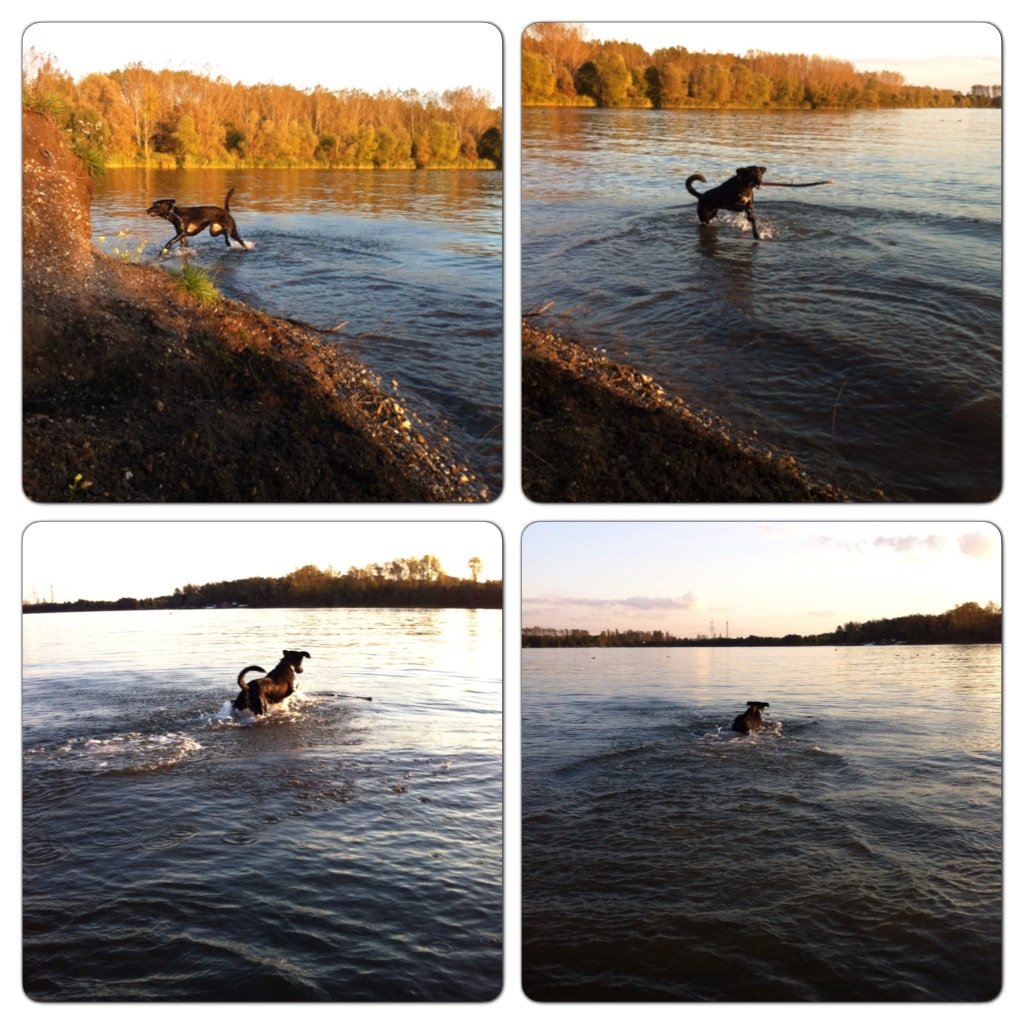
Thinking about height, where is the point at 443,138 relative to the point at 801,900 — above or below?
above

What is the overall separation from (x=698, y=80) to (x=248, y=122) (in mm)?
2365

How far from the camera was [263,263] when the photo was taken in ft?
14.8

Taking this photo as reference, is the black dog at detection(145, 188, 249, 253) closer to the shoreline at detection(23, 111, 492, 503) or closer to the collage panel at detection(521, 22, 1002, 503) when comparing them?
the shoreline at detection(23, 111, 492, 503)

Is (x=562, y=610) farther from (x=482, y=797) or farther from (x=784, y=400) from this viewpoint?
(x=784, y=400)

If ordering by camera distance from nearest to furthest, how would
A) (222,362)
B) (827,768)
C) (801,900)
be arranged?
(801,900)
(827,768)
(222,362)

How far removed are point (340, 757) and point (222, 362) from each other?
7.12ft

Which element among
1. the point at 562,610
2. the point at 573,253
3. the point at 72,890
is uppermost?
the point at 573,253

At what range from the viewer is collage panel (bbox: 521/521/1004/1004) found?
3.84m

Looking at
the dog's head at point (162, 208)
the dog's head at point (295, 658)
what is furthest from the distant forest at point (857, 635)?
the dog's head at point (162, 208)

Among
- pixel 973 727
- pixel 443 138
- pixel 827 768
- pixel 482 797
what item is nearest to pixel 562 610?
pixel 482 797

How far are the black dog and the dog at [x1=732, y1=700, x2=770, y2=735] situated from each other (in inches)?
145

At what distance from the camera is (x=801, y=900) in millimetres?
3883

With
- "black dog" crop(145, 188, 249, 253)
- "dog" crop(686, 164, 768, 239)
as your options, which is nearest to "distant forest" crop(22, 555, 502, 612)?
"black dog" crop(145, 188, 249, 253)

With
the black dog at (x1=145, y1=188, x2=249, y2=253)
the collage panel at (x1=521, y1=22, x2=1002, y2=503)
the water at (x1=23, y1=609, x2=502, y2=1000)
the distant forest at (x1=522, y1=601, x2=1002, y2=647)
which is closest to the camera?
the water at (x1=23, y1=609, x2=502, y2=1000)
